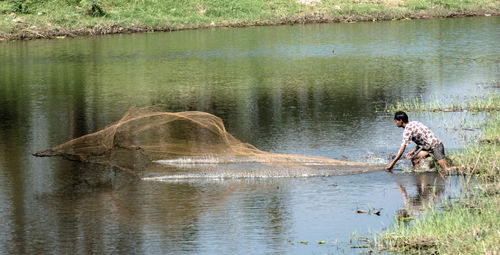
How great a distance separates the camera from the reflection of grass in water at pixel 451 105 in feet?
56.4

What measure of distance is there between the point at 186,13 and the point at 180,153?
1341 inches

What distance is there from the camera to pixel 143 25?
4409cm

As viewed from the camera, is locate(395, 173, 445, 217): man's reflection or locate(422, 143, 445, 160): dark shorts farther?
locate(422, 143, 445, 160): dark shorts

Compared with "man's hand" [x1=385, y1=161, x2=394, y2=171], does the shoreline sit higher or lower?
higher

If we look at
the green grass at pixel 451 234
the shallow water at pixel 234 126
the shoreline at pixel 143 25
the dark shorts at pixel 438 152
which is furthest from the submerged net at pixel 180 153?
the shoreline at pixel 143 25

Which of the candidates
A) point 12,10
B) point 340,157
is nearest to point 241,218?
point 340,157

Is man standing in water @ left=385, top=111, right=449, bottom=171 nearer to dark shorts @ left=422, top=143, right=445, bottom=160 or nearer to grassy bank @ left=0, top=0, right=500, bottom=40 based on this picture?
dark shorts @ left=422, top=143, right=445, bottom=160

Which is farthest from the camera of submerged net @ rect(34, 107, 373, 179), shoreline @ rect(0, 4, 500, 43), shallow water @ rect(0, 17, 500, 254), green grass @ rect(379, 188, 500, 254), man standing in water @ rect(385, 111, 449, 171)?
shoreline @ rect(0, 4, 500, 43)

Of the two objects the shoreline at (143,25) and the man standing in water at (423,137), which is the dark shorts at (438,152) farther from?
the shoreline at (143,25)

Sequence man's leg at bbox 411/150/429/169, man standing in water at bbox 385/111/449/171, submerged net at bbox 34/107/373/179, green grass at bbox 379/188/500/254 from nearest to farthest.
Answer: green grass at bbox 379/188/500/254
man standing in water at bbox 385/111/449/171
man's leg at bbox 411/150/429/169
submerged net at bbox 34/107/373/179

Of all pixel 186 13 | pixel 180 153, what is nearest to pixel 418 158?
pixel 180 153

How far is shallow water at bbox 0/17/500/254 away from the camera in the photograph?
389 inches

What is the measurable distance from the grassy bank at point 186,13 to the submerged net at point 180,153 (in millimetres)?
28221

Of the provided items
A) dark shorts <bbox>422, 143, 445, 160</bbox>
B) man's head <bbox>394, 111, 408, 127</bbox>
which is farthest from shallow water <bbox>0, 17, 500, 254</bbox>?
man's head <bbox>394, 111, 408, 127</bbox>
